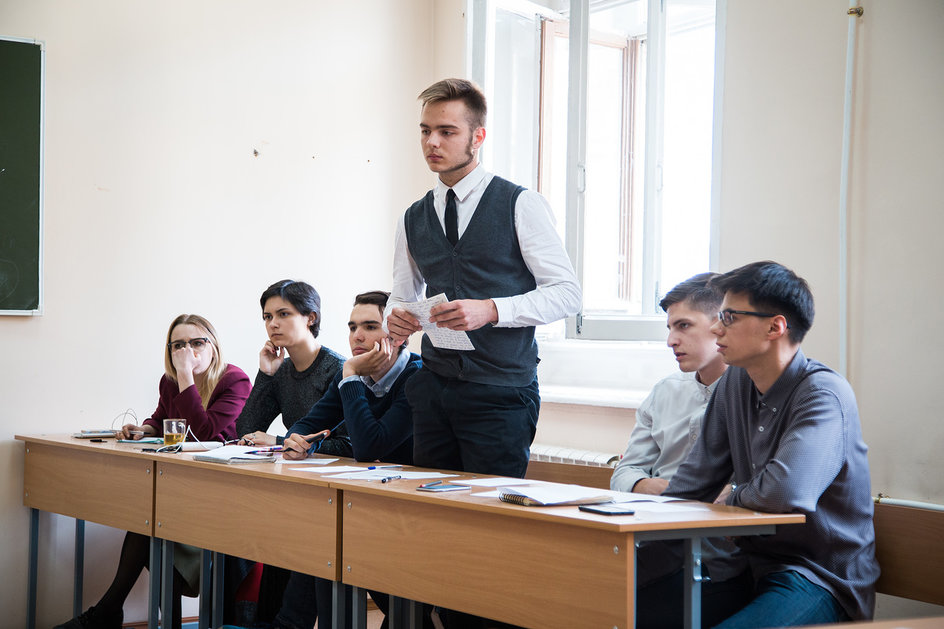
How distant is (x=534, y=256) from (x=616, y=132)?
5.84 feet

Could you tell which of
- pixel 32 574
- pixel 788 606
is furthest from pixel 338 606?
pixel 32 574

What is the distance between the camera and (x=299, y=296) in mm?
3252

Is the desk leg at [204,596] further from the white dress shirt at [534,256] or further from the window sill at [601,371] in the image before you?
the window sill at [601,371]

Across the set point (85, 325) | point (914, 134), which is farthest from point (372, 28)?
point (914, 134)

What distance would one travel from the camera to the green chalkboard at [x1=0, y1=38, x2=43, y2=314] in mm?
3480

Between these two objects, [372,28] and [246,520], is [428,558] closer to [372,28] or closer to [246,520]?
[246,520]

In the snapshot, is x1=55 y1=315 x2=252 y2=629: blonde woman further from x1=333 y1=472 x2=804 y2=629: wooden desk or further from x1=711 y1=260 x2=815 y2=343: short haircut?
x1=711 y1=260 x2=815 y2=343: short haircut

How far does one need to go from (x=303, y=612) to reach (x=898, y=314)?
1984 millimetres

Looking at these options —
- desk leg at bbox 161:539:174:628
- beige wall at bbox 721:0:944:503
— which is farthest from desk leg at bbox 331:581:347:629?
beige wall at bbox 721:0:944:503

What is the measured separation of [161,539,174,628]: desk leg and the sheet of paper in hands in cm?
117

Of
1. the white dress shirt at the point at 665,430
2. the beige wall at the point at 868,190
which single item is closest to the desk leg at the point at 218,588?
the white dress shirt at the point at 665,430

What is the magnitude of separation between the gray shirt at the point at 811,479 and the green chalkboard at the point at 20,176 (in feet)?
9.21

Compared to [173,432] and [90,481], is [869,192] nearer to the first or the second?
[173,432]

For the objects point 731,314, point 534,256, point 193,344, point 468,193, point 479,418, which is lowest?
point 479,418
